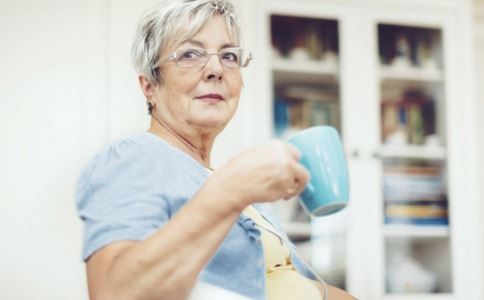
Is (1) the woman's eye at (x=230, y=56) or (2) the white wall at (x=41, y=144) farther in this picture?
(2) the white wall at (x=41, y=144)

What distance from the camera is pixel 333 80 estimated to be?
2752mm

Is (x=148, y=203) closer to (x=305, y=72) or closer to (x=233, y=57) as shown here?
(x=233, y=57)

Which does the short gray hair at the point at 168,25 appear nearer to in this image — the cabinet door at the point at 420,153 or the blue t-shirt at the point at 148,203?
the blue t-shirt at the point at 148,203

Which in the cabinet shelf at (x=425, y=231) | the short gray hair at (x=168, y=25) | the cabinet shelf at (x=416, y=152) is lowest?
the cabinet shelf at (x=425, y=231)

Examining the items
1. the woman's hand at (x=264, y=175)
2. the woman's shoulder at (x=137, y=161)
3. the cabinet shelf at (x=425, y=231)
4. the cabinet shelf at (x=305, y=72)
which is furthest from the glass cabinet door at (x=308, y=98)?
the woman's hand at (x=264, y=175)

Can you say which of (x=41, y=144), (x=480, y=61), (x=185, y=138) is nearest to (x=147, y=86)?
(x=185, y=138)

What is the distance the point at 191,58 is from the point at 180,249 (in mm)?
405

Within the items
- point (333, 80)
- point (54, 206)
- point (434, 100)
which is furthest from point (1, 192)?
point (434, 100)

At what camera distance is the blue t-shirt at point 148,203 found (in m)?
0.83

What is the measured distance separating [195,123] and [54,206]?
1.15 metres

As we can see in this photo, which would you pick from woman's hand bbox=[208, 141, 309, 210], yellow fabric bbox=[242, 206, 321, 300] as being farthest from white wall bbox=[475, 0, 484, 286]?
woman's hand bbox=[208, 141, 309, 210]

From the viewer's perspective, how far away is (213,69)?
1059mm

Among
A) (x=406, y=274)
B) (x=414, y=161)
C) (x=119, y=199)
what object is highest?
(x=119, y=199)

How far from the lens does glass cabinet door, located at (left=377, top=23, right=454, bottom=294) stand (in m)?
2.78
